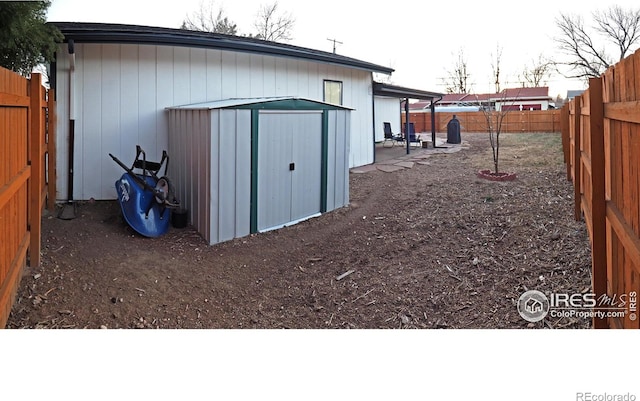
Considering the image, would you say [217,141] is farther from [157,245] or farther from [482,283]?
[482,283]

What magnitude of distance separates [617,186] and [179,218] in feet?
14.3

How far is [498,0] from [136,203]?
4.20m

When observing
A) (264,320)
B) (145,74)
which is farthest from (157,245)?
(145,74)

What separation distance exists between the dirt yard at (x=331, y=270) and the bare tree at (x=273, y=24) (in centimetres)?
1109

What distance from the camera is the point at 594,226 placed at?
2.50 metres

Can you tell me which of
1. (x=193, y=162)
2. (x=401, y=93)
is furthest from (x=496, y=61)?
(x=193, y=162)

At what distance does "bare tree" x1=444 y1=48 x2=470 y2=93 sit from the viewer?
20391 mm

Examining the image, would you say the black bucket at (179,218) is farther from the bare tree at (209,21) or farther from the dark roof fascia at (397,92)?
the bare tree at (209,21)

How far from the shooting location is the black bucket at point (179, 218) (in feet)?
17.9

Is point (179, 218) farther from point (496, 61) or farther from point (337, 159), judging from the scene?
point (496, 61)

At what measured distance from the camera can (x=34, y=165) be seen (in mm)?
3781

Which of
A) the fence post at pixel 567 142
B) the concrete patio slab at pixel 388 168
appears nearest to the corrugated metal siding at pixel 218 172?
the concrete patio slab at pixel 388 168

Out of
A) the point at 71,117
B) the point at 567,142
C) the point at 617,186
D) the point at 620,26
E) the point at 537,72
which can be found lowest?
the point at 617,186

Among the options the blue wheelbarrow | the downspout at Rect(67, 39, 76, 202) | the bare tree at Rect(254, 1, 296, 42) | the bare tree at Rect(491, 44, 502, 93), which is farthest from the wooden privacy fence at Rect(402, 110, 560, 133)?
the downspout at Rect(67, 39, 76, 202)
